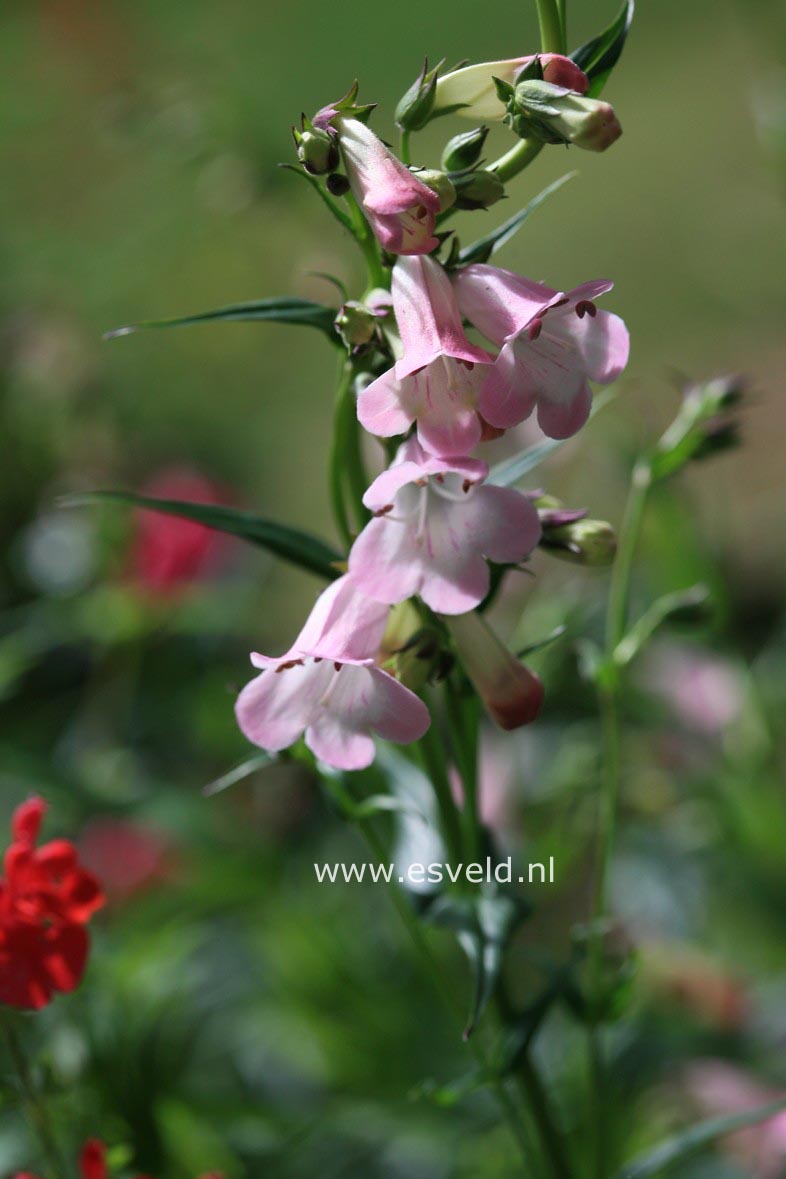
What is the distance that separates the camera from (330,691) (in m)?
0.48

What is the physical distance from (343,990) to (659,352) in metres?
2.27

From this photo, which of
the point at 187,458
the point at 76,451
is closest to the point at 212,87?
the point at 76,451

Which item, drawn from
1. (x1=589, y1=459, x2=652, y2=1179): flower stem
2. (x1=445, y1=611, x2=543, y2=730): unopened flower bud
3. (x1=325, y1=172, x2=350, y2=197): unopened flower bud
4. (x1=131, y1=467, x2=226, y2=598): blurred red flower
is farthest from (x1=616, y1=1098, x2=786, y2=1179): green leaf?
(x1=131, y1=467, x2=226, y2=598): blurred red flower

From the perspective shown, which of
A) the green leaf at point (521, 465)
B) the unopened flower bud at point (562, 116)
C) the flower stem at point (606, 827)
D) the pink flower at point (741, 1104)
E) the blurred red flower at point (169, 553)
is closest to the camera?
the unopened flower bud at point (562, 116)

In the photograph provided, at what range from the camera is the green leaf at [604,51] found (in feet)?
1.48

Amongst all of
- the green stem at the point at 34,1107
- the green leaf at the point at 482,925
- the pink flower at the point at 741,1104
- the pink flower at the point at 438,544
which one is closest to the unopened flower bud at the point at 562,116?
the pink flower at the point at 438,544

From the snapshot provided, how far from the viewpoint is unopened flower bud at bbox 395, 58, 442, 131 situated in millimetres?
446

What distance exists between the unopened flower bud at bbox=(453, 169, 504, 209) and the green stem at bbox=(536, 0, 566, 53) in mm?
54

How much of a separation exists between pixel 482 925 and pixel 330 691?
0.47 ft

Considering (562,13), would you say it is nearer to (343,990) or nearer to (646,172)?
(343,990)

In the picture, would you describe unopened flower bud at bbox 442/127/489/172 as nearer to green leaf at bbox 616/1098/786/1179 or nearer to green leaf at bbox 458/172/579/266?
green leaf at bbox 458/172/579/266

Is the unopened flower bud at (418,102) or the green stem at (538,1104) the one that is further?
the green stem at (538,1104)

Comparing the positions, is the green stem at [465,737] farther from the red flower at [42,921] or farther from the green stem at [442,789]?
the red flower at [42,921]

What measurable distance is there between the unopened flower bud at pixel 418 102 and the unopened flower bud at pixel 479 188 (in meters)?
0.03
